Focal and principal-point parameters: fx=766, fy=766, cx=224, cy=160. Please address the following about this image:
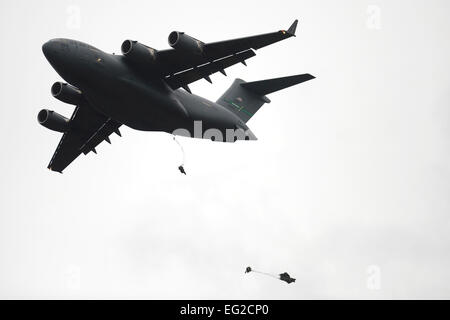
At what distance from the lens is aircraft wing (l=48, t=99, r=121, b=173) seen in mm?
35131

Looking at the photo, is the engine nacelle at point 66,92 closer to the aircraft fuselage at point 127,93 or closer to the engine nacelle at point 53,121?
the aircraft fuselage at point 127,93

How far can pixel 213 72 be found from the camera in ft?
106

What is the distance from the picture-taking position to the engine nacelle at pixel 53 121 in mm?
34909

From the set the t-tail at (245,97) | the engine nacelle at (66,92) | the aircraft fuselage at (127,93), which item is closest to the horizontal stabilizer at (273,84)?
the t-tail at (245,97)

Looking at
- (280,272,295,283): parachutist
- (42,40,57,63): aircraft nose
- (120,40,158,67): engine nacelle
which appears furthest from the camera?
(120,40,158,67): engine nacelle

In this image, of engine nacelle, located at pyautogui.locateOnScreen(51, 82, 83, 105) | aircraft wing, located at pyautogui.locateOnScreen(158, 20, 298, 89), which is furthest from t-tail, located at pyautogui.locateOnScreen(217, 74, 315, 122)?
engine nacelle, located at pyautogui.locateOnScreen(51, 82, 83, 105)

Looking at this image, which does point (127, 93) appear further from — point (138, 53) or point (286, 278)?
point (286, 278)

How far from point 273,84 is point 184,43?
6440mm

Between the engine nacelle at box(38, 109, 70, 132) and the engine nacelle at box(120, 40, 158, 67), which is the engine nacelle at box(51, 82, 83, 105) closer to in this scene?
the engine nacelle at box(38, 109, 70, 132)
